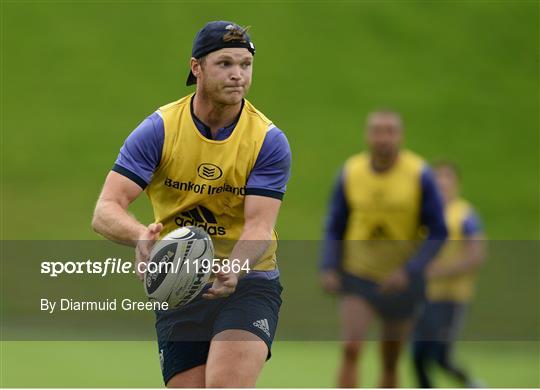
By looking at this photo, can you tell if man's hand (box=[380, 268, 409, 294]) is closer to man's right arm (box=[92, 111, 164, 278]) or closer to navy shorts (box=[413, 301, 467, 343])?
navy shorts (box=[413, 301, 467, 343])

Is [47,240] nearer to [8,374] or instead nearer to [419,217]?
[8,374]

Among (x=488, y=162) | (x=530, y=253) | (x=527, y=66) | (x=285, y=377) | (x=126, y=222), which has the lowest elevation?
(x=126, y=222)

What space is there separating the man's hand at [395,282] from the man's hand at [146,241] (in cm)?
455

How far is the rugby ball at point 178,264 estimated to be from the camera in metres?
5.66

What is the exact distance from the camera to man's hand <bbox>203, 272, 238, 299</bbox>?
558cm

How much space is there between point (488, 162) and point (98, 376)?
52.9 feet

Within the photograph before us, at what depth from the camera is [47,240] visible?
→ 22.8 m

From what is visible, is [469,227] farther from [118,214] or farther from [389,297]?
[118,214]

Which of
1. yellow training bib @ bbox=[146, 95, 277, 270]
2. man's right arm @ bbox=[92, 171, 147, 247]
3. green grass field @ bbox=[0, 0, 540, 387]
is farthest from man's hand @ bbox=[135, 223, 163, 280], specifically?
green grass field @ bbox=[0, 0, 540, 387]

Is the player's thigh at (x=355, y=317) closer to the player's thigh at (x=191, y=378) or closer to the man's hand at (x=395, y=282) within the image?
the man's hand at (x=395, y=282)

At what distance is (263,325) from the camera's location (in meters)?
5.81

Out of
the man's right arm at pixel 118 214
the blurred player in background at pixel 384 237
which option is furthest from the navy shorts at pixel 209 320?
the blurred player in background at pixel 384 237

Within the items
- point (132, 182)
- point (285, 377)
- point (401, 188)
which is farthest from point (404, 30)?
point (132, 182)

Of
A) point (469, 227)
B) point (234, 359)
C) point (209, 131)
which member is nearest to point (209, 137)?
point (209, 131)
